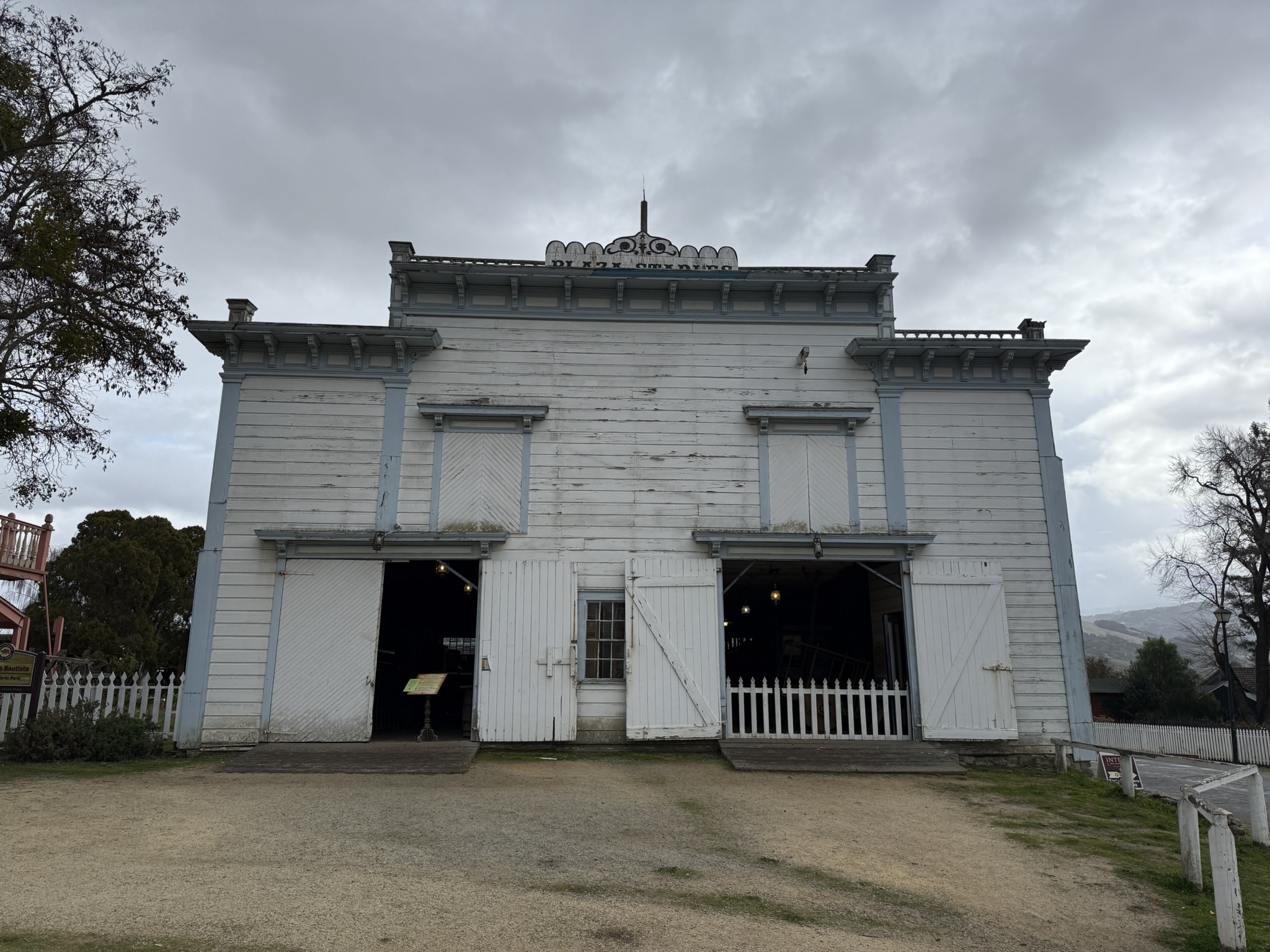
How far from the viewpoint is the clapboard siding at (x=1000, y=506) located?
12.6 metres

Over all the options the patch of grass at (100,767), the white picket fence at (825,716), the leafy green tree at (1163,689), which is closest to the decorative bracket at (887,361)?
the white picket fence at (825,716)

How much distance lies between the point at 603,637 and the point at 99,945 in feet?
28.0

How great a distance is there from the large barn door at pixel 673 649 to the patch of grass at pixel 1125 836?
154 inches

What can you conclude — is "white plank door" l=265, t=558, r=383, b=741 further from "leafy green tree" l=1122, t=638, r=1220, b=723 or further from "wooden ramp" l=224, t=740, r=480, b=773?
"leafy green tree" l=1122, t=638, r=1220, b=723

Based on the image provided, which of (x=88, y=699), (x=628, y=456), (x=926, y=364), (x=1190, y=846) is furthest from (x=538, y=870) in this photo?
(x=926, y=364)

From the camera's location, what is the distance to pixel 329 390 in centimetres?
1298

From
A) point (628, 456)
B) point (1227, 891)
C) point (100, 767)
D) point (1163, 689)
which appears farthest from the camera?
point (1163, 689)

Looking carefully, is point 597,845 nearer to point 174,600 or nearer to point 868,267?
point 868,267

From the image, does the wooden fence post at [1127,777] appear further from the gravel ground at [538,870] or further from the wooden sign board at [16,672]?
the wooden sign board at [16,672]

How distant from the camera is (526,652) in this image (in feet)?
39.9

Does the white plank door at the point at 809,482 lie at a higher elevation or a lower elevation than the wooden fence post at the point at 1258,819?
higher

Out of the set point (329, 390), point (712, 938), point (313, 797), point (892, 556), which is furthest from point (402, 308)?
point (712, 938)

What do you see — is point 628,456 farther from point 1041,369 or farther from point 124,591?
point 124,591

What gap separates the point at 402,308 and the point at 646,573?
620cm
